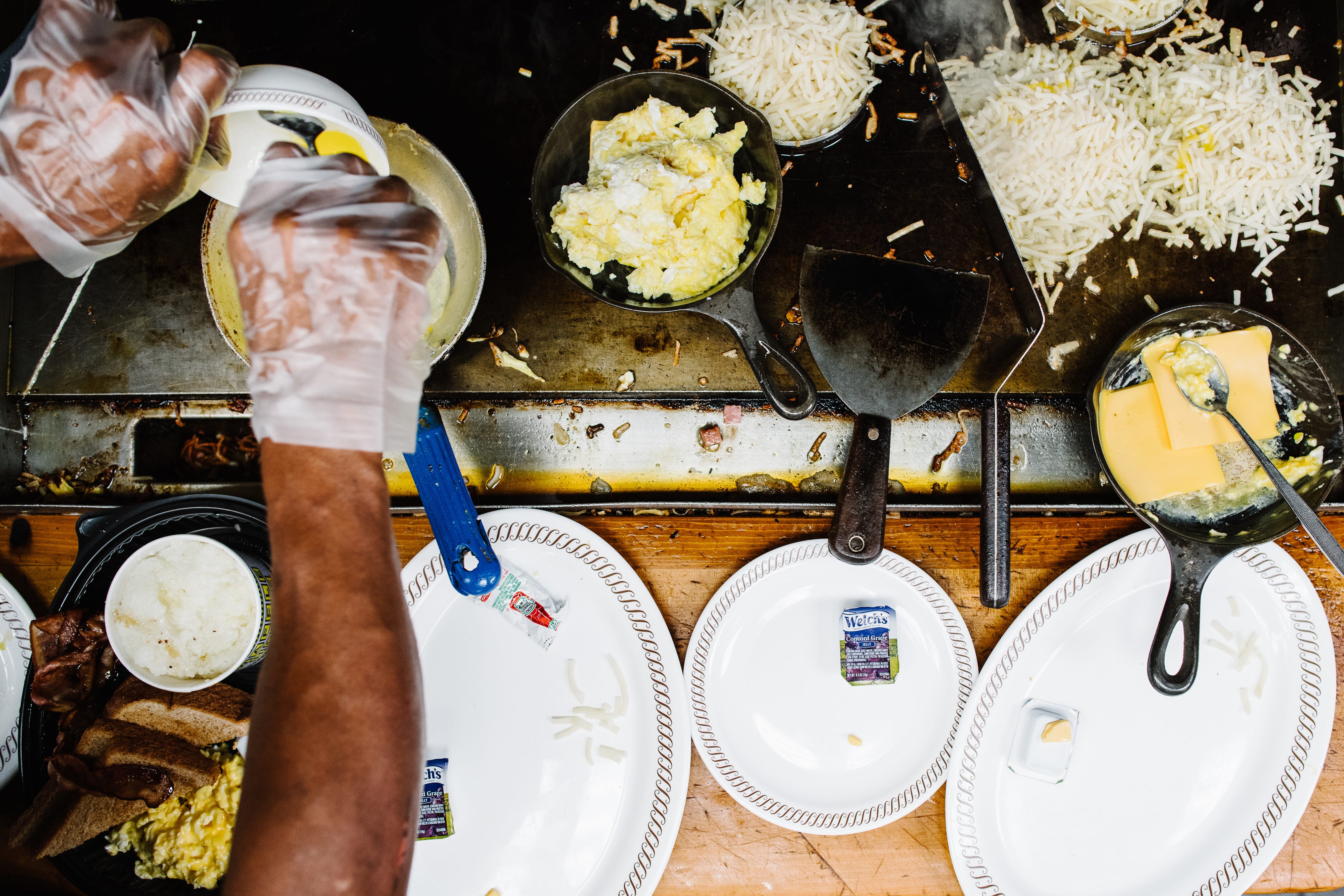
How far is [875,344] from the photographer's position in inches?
68.3

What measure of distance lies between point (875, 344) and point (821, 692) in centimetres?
92

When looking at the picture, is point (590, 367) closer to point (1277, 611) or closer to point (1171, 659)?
point (1171, 659)

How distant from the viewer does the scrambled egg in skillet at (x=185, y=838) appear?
1.63 meters

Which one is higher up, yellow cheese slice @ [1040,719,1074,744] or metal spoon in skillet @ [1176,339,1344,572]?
metal spoon in skillet @ [1176,339,1344,572]

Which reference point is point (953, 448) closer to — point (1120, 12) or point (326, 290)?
point (1120, 12)

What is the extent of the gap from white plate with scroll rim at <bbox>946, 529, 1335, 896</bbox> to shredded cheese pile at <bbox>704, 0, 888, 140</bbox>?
1.38 meters

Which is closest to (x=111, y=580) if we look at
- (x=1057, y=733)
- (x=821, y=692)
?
(x=821, y=692)

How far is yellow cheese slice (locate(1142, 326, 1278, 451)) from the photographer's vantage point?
167cm

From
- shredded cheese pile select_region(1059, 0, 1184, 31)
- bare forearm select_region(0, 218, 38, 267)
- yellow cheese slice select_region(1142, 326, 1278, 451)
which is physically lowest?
yellow cheese slice select_region(1142, 326, 1278, 451)

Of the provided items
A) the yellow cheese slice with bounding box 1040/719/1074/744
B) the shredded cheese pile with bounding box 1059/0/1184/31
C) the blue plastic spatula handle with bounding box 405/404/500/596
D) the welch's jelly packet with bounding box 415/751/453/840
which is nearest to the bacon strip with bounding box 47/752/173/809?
the welch's jelly packet with bounding box 415/751/453/840

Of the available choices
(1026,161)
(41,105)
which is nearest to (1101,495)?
(1026,161)

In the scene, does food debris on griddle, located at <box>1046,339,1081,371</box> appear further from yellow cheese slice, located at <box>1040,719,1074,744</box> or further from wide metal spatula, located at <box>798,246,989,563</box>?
yellow cheese slice, located at <box>1040,719,1074,744</box>

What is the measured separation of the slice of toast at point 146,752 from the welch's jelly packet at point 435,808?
19.4 inches

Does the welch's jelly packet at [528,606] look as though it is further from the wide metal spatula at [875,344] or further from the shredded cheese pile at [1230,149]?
the shredded cheese pile at [1230,149]
